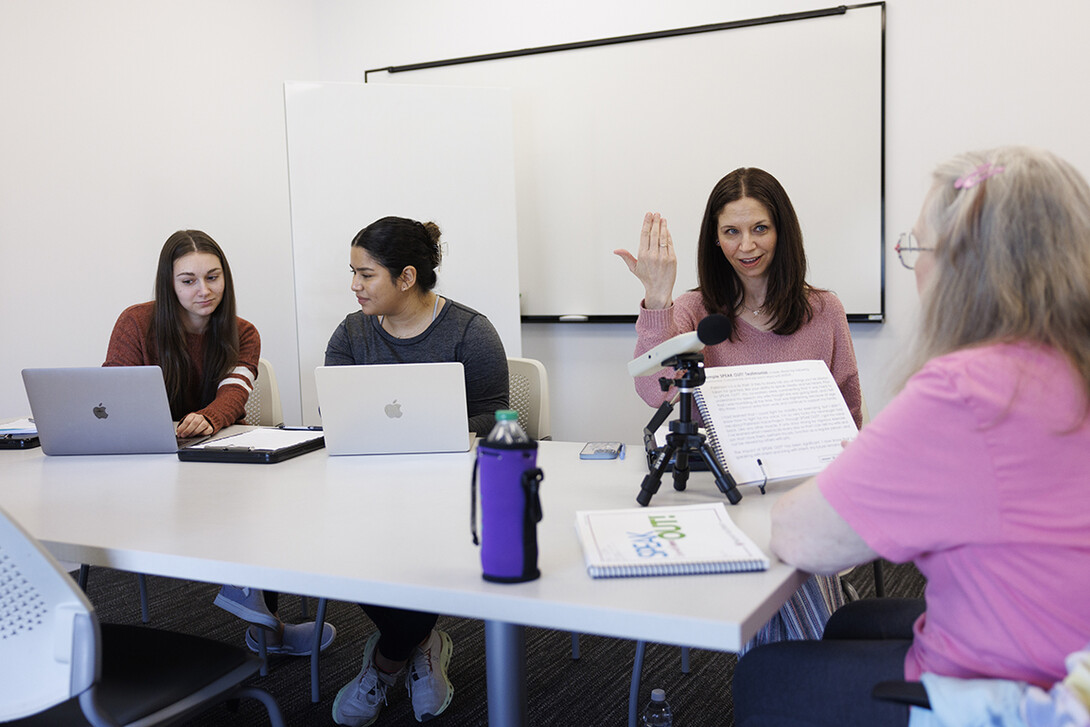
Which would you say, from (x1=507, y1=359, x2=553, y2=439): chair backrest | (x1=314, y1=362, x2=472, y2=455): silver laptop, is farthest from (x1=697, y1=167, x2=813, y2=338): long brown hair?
(x1=314, y1=362, x2=472, y2=455): silver laptop

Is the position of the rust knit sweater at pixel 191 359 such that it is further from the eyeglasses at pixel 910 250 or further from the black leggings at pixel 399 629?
the eyeglasses at pixel 910 250

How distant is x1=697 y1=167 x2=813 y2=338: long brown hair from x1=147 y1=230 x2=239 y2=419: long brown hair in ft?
4.75

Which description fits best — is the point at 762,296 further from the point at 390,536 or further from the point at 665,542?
the point at 390,536

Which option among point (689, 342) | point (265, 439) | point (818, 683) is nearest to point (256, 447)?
point (265, 439)

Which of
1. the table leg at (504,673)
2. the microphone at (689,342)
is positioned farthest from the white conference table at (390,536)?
the microphone at (689,342)

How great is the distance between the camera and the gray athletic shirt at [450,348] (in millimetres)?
2496

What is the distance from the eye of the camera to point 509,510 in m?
1.12

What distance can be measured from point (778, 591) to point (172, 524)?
3.27 ft

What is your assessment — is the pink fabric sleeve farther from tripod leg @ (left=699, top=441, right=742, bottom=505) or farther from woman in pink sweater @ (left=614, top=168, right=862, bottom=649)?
woman in pink sweater @ (left=614, top=168, right=862, bottom=649)

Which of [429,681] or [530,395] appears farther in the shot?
[530,395]

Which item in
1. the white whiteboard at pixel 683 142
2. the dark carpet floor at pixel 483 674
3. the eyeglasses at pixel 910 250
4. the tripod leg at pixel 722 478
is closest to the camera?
the eyeglasses at pixel 910 250

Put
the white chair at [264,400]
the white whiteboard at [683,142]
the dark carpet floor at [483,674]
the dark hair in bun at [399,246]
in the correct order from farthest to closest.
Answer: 1. the white whiteboard at [683,142]
2. the white chair at [264,400]
3. the dark hair in bun at [399,246]
4. the dark carpet floor at [483,674]

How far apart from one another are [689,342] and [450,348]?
Result: 46.0 inches

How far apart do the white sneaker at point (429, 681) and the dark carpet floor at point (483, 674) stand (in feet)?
0.16
